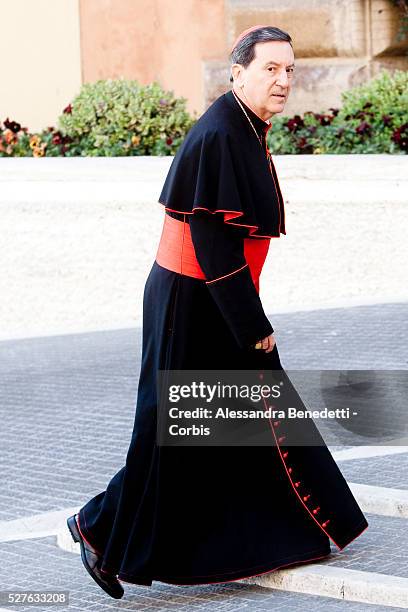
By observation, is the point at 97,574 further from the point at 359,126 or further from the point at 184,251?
the point at 359,126

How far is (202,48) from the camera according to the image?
13.9m

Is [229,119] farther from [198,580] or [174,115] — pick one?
[174,115]

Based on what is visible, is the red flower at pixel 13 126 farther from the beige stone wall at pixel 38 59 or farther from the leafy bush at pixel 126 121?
the beige stone wall at pixel 38 59

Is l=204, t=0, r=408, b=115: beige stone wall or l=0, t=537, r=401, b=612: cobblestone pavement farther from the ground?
l=204, t=0, r=408, b=115: beige stone wall

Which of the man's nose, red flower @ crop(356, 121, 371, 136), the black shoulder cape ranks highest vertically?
the man's nose

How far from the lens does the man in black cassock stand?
15.5 ft

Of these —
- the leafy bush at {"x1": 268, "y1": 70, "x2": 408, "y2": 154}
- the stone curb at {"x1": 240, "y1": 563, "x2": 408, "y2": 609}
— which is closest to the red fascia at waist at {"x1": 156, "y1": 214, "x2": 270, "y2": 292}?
the stone curb at {"x1": 240, "y1": 563, "x2": 408, "y2": 609}

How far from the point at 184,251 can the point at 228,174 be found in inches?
12.8

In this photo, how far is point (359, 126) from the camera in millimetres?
11758

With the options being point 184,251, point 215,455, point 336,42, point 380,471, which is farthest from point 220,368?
point 336,42

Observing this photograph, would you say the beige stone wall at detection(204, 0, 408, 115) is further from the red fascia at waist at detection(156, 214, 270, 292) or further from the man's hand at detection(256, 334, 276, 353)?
the man's hand at detection(256, 334, 276, 353)

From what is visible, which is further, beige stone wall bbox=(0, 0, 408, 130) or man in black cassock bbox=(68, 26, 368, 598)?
beige stone wall bbox=(0, 0, 408, 130)

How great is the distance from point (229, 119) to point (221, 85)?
923cm

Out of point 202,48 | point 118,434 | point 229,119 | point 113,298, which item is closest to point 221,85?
point 202,48
